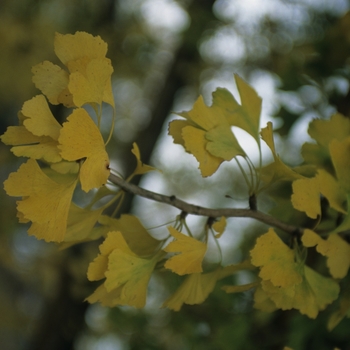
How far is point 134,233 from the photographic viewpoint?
0.23 metres

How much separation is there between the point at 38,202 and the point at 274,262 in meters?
0.11

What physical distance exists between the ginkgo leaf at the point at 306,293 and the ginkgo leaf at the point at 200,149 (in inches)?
2.3

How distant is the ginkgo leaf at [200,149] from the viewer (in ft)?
0.64

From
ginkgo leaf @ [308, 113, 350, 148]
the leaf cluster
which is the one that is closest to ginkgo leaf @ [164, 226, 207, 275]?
the leaf cluster

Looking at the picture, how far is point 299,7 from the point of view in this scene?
62cm

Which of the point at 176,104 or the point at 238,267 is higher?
the point at 238,267

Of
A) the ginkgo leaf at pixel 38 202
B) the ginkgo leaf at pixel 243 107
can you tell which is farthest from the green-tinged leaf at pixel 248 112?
the ginkgo leaf at pixel 38 202

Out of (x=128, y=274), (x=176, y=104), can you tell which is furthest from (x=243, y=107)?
(x=176, y=104)

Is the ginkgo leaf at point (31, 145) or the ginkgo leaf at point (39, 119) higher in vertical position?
the ginkgo leaf at point (39, 119)

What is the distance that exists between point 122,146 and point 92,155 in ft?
2.80

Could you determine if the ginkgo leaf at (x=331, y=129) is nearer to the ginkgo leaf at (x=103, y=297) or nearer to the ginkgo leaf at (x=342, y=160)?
the ginkgo leaf at (x=342, y=160)

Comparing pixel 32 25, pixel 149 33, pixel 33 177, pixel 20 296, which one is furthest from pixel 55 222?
pixel 20 296

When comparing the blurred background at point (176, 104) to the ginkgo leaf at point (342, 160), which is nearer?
the ginkgo leaf at point (342, 160)

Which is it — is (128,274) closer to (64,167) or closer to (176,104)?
(64,167)
